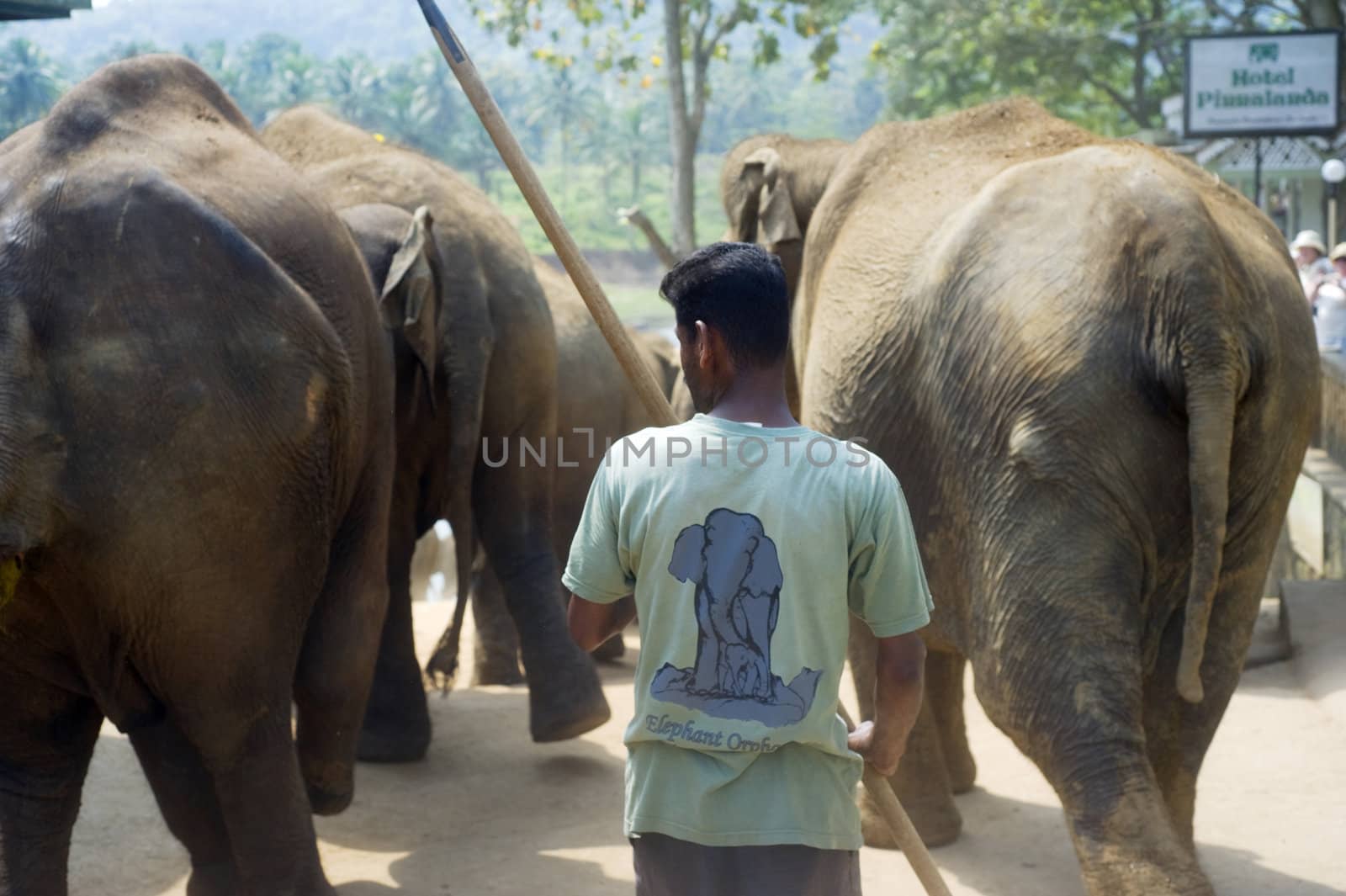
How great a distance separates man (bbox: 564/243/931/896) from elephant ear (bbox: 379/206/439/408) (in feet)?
10.1

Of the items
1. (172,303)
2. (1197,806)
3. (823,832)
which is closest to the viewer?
(823,832)

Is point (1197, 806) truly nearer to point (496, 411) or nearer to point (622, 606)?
point (496, 411)

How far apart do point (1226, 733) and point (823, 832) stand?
14.1 ft

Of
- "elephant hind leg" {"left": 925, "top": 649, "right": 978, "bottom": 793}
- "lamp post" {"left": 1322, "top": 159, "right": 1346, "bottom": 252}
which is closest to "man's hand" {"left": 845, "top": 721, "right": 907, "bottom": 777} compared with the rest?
"elephant hind leg" {"left": 925, "top": 649, "right": 978, "bottom": 793}

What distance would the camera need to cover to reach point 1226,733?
21.1ft

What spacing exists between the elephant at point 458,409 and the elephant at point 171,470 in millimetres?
1497

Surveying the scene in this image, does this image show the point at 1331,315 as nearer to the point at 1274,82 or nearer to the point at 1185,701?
the point at 1274,82

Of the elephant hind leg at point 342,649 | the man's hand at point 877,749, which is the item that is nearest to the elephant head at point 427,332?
the elephant hind leg at point 342,649

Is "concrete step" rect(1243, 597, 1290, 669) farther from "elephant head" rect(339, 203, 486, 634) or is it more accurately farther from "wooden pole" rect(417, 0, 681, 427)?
"wooden pole" rect(417, 0, 681, 427)

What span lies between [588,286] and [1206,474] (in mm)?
1438

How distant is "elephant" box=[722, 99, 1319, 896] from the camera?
12.2 ft

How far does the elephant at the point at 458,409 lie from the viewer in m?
5.86

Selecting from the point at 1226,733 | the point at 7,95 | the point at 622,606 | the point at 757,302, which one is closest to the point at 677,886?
the point at 622,606

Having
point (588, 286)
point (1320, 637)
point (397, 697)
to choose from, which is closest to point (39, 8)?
point (588, 286)
